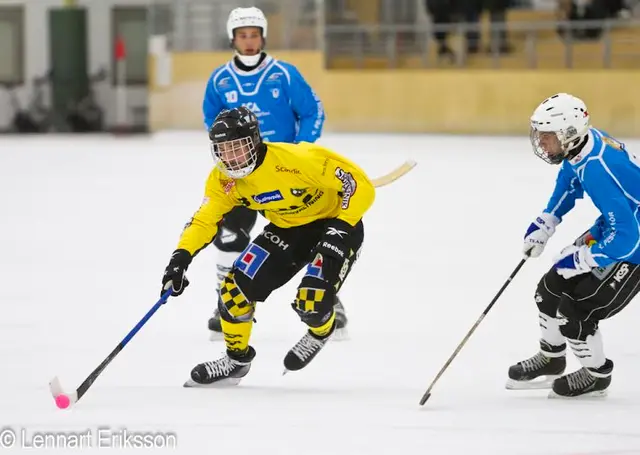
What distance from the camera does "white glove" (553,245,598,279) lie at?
13.6ft

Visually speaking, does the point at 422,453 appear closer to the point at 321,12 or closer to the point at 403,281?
the point at 403,281

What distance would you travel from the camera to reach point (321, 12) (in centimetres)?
1836

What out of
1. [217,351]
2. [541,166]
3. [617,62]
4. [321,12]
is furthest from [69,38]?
[217,351]

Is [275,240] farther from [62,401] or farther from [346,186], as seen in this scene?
[62,401]

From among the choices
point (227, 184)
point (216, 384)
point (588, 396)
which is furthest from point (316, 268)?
point (588, 396)

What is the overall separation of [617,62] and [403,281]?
10219 millimetres

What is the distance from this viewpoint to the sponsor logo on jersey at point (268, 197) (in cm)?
451

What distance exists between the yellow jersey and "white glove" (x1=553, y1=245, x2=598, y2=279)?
0.71 meters

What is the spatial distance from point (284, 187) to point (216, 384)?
0.74 m

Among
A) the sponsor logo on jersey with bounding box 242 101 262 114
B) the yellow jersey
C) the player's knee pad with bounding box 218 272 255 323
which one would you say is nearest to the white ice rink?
the player's knee pad with bounding box 218 272 255 323

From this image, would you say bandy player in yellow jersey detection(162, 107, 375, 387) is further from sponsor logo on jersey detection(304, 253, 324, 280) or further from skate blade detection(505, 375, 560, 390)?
skate blade detection(505, 375, 560, 390)

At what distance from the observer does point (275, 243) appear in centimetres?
464

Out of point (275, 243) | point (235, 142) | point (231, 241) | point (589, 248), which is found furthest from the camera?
point (231, 241)

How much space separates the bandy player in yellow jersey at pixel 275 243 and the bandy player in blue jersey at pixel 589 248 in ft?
2.22
